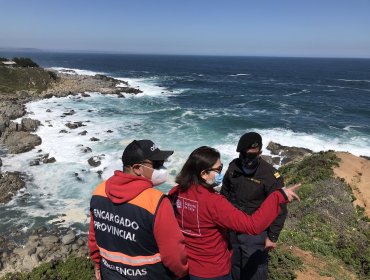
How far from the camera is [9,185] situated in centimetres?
1967

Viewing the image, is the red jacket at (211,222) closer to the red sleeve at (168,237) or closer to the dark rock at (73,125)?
the red sleeve at (168,237)

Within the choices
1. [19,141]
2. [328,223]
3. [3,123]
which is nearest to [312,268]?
[328,223]

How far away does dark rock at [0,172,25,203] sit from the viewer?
18.6 meters

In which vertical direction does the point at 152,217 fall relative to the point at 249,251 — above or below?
above

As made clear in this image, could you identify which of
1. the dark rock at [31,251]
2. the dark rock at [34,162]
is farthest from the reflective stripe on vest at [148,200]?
the dark rock at [34,162]

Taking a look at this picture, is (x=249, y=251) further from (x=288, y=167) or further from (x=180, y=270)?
(x=288, y=167)

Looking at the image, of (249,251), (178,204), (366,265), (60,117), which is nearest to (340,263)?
(366,265)

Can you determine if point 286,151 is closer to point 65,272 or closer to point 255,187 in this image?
point 65,272

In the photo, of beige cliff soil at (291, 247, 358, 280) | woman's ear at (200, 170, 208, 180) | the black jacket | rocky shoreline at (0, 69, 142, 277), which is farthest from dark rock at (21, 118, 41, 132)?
woman's ear at (200, 170, 208, 180)

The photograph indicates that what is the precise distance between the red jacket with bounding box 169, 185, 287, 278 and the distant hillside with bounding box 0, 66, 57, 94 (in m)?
53.2

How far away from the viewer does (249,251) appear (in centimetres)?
513

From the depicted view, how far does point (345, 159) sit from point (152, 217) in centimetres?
1748

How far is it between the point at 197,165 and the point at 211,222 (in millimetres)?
604

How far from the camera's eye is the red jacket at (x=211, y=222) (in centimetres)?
335
